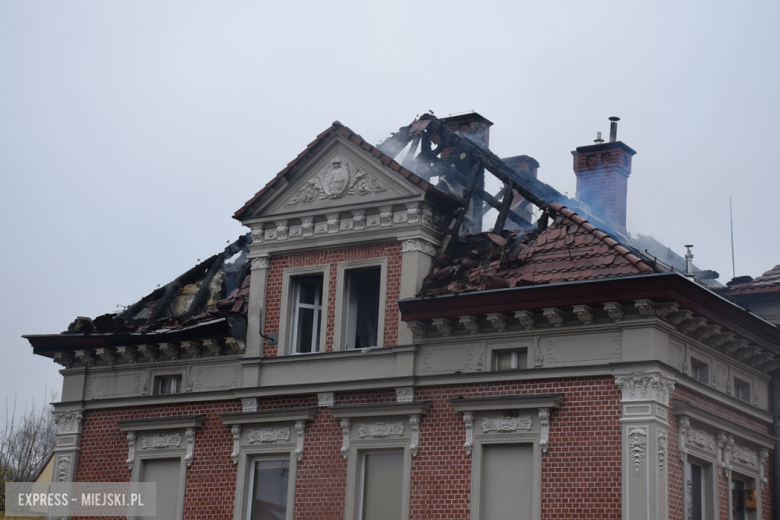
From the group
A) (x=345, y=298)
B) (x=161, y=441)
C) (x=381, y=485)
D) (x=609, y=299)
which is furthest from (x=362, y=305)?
(x=609, y=299)

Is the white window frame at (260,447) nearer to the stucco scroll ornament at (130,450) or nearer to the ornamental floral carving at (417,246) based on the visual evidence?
the stucco scroll ornament at (130,450)

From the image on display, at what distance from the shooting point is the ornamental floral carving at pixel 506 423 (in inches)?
742

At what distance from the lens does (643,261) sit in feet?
61.0

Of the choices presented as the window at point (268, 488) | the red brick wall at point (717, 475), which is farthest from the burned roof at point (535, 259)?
the window at point (268, 488)

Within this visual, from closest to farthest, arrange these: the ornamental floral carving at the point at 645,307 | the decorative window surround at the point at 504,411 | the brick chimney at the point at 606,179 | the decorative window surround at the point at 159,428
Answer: the ornamental floral carving at the point at 645,307
the decorative window surround at the point at 504,411
the decorative window surround at the point at 159,428
the brick chimney at the point at 606,179

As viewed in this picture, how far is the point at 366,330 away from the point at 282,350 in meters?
1.83

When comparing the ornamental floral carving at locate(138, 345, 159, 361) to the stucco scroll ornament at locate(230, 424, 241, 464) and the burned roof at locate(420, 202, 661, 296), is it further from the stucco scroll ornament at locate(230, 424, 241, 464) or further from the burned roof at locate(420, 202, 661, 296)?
the burned roof at locate(420, 202, 661, 296)

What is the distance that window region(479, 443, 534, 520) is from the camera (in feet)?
61.1

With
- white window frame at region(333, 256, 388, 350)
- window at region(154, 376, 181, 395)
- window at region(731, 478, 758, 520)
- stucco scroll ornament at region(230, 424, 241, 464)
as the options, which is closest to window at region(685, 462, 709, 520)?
window at region(731, 478, 758, 520)

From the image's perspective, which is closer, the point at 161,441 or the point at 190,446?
the point at 190,446

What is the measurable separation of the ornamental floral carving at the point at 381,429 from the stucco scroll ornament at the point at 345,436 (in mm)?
264

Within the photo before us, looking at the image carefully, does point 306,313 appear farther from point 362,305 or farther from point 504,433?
point 504,433

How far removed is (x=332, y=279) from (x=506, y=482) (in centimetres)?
587

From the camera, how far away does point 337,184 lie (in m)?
22.5
